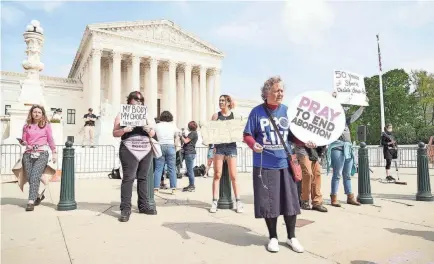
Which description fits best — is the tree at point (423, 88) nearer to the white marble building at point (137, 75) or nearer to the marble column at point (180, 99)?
the white marble building at point (137, 75)

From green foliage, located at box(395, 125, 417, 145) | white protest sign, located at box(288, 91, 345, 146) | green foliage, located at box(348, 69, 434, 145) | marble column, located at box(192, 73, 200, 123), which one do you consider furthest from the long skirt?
marble column, located at box(192, 73, 200, 123)

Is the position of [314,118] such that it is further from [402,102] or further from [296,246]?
[402,102]

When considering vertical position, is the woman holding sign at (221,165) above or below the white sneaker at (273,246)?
above

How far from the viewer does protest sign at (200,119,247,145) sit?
17.7 feet

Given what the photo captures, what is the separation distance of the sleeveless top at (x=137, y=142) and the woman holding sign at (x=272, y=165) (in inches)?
79.9

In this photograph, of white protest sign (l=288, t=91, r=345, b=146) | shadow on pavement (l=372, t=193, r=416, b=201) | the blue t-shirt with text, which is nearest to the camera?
the blue t-shirt with text

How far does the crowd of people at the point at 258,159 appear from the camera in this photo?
138 inches

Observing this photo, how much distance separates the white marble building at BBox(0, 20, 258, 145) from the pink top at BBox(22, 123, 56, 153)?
35.4 m

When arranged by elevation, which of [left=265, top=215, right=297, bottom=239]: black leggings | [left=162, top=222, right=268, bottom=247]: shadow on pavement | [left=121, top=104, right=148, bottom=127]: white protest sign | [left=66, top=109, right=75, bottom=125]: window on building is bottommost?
[left=162, top=222, right=268, bottom=247]: shadow on pavement

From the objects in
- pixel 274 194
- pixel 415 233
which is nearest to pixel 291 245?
pixel 274 194

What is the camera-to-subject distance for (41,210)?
222 inches

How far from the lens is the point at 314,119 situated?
4062mm

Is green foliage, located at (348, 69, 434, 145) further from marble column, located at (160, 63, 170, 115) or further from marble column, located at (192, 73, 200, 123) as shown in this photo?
marble column, located at (160, 63, 170, 115)

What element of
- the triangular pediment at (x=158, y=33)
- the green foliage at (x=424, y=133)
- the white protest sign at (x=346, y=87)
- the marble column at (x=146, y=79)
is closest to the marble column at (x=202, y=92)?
the triangular pediment at (x=158, y=33)
